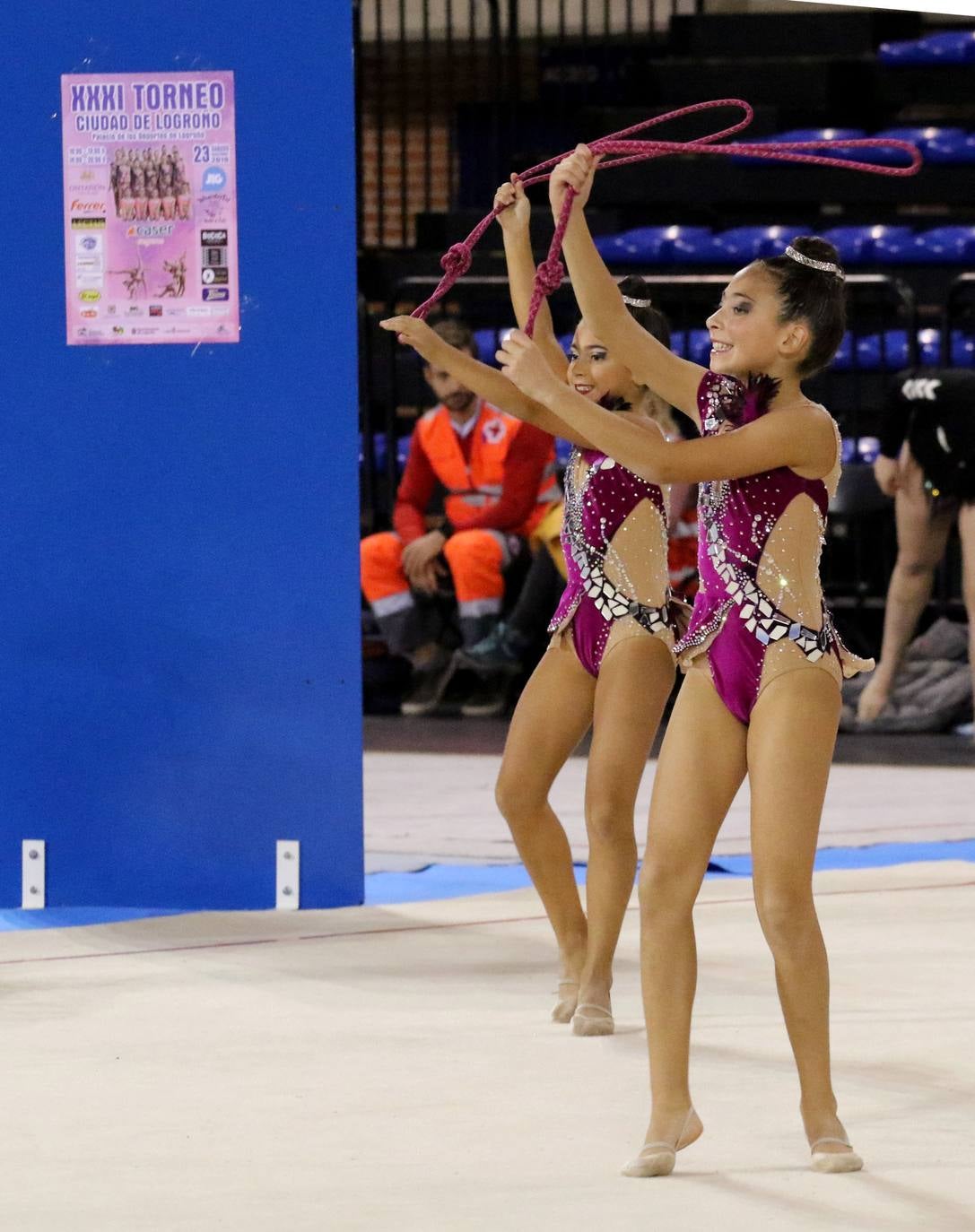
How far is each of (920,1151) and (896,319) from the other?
7414mm

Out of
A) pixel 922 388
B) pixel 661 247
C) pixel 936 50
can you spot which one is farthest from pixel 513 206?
pixel 936 50

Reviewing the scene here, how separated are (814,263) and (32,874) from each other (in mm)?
2678

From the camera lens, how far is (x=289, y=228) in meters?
5.11

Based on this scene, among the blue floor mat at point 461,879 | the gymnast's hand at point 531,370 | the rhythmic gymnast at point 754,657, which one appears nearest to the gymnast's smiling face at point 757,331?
the rhythmic gymnast at point 754,657

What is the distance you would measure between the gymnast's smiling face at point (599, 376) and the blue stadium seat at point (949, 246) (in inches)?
252

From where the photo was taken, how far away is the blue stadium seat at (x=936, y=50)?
11.9m

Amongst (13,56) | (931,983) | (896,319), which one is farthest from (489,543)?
(931,983)

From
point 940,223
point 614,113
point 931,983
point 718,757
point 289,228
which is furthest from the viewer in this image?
point 614,113

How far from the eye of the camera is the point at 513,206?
409 centimetres

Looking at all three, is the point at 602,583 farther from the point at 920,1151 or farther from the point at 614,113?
the point at 614,113

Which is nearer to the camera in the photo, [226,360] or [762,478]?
[762,478]

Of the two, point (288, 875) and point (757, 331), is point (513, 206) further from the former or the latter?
point (288, 875)

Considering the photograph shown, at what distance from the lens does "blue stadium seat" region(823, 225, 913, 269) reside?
10391 mm

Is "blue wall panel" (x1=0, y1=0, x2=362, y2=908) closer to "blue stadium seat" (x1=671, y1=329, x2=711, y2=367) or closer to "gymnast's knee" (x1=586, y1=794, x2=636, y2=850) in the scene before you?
"gymnast's knee" (x1=586, y1=794, x2=636, y2=850)
